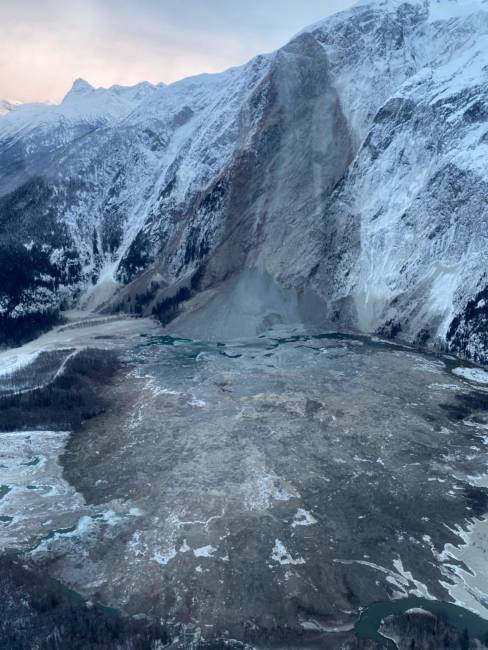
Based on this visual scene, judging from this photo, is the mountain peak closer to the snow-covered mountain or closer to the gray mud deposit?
the snow-covered mountain

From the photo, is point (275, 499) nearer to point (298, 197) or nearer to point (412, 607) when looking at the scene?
point (412, 607)

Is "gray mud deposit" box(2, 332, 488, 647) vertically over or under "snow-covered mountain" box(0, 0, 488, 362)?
under

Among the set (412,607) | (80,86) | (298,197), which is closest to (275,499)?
(412,607)

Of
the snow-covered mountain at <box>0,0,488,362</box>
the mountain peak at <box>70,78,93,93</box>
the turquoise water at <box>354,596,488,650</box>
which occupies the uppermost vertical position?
the mountain peak at <box>70,78,93,93</box>

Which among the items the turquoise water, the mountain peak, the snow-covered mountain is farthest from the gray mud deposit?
the mountain peak

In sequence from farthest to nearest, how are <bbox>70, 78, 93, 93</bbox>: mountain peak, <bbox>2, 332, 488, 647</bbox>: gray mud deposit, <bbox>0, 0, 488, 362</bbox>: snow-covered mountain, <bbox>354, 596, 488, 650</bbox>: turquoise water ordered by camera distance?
<bbox>70, 78, 93, 93</bbox>: mountain peak, <bbox>0, 0, 488, 362</bbox>: snow-covered mountain, <bbox>2, 332, 488, 647</bbox>: gray mud deposit, <bbox>354, 596, 488, 650</bbox>: turquoise water

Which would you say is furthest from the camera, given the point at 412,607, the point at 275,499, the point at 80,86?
the point at 80,86

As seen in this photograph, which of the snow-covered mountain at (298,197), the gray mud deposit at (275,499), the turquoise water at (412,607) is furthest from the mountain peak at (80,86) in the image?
the turquoise water at (412,607)
